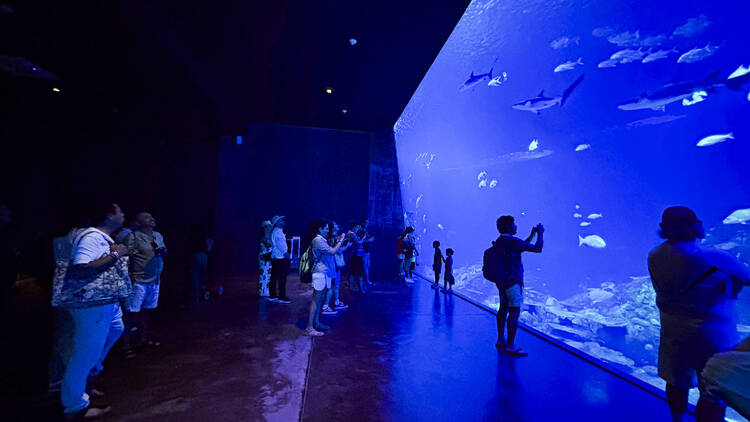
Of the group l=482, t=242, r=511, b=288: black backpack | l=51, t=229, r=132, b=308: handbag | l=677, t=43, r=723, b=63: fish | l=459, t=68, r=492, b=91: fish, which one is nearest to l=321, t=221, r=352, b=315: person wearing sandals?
l=482, t=242, r=511, b=288: black backpack

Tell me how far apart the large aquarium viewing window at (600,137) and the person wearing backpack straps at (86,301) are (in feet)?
24.2

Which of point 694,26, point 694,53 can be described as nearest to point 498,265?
point 694,53

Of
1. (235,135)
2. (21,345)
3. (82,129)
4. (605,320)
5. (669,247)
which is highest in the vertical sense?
(235,135)

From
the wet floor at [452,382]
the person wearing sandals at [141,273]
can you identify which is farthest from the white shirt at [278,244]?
the person wearing sandals at [141,273]

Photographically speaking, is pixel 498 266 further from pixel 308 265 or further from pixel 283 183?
pixel 283 183

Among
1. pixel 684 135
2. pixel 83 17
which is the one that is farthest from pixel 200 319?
pixel 684 135

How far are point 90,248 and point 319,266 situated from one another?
2.40 m

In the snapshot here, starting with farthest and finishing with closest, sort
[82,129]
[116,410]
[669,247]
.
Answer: [82,129] < [116,410] < [669,247]

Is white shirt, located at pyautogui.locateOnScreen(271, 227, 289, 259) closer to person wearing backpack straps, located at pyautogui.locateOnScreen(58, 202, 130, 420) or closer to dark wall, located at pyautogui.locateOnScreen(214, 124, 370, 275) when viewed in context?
person wearing backpack straps, located at pyautogui.locateOnScreen(58, 202, 130, 420)

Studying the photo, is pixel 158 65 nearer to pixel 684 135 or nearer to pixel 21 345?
pixel 21 345

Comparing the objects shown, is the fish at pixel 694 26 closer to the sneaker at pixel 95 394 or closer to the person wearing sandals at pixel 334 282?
the person wearing sandals at pixel 334 282

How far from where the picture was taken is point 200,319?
4.68 metres

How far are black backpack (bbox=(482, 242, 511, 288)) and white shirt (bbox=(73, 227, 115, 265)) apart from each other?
137 inches

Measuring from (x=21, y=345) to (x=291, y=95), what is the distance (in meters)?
6.99
